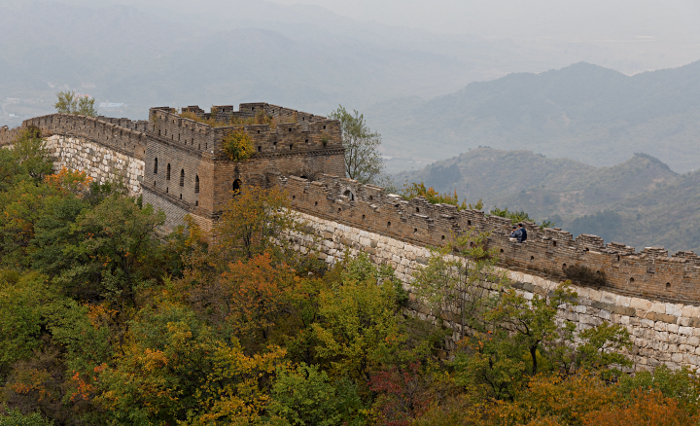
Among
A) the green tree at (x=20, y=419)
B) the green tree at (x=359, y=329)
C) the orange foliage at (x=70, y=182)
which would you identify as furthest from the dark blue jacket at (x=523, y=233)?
the orange foliage at (x=70, y=182)

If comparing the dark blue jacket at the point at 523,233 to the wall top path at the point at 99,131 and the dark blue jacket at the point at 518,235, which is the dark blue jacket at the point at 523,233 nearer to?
the dark blue jacket at the point at 518,235

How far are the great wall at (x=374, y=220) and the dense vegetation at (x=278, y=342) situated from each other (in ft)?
2.00

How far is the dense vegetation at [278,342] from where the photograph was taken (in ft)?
64.9

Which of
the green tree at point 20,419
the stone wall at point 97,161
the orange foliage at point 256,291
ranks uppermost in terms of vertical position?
the stone wall at point 97,161

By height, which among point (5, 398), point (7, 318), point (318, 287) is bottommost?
point (5, 398)

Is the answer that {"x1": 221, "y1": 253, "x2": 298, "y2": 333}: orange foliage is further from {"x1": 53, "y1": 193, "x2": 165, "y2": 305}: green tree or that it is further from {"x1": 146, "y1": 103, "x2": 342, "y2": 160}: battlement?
{"x1": 53, "y1": 193, "x2": 165, "y2": 305}: green tree

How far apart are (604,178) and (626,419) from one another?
186 meters

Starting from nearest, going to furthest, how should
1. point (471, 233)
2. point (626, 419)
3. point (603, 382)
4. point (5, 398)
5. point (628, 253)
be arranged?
point (626, 419)
point (603, 382)
point (628, 253)
point (471, 233)
point (5, 398)

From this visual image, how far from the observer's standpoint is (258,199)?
26672 mm

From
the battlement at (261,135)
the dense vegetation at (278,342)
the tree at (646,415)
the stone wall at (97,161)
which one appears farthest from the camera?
the stone wall at (97,161)

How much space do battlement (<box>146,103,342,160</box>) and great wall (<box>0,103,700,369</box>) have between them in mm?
39

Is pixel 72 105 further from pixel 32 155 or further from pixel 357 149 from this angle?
pixel 357 149

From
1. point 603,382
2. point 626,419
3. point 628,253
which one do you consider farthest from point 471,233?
point 626,419

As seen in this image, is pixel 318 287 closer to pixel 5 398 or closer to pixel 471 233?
pixel 471 233
